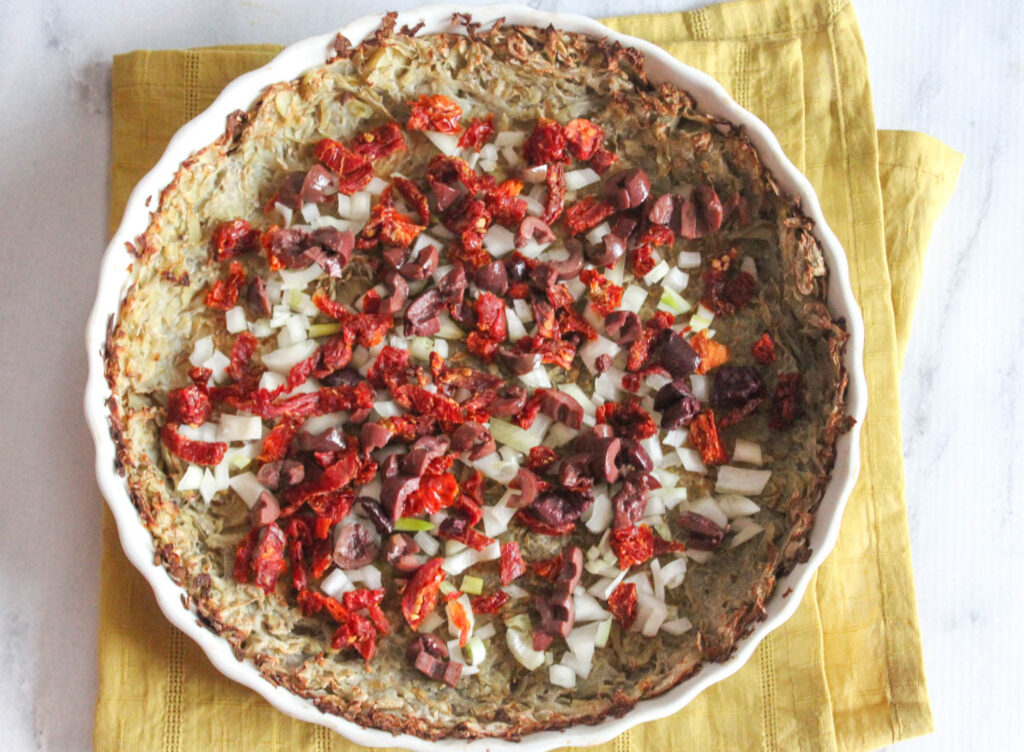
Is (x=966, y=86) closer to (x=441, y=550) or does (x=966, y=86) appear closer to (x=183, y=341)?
(x=441, y=550)

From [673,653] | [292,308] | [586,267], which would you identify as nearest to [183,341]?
[292,308]

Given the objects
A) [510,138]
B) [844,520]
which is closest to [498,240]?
[510,138]

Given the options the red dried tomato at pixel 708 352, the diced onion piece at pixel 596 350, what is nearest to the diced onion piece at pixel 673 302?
the red dried tomato at pixel 708 352

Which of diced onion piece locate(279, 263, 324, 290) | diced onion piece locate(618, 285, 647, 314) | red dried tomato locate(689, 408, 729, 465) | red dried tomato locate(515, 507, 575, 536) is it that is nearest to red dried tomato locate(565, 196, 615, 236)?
diced onion piece locate(618, 285, 647, 314)

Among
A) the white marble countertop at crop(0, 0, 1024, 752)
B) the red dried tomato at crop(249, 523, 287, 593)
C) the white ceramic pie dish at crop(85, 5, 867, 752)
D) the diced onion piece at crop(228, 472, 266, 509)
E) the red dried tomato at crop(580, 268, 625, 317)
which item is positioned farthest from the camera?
the white marble countertop at crop(0, 0, 1024, 752)

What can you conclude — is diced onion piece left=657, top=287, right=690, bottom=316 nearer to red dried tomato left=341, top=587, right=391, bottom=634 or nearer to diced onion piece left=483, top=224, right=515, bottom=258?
diced onion piece left=483, top=224, right=515, bottom=258

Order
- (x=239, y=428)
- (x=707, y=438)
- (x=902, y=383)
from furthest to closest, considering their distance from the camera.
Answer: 1. (x=902, y=383)
2. (x=707, y=438)
3. (x=239, y=428)

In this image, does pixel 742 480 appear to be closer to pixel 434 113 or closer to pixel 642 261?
pixel 642 261
